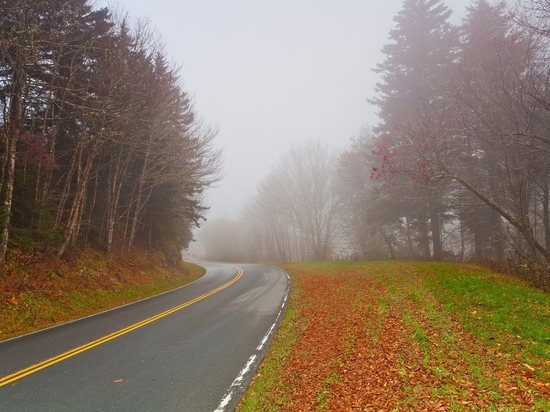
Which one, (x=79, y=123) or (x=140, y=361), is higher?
(x=79, y=123)

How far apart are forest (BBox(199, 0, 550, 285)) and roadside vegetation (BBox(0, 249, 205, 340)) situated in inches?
506

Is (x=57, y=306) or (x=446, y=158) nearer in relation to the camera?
(x=57, y=306)

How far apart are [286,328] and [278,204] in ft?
99.4

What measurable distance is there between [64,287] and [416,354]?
43.5ft

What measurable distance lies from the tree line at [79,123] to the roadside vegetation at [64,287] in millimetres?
810

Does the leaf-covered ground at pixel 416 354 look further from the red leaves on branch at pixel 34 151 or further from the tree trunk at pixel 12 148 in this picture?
the red leaves on branch at pixel 34 151

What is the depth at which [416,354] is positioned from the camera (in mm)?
6508

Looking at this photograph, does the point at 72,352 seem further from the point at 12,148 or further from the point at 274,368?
the point at 12,148

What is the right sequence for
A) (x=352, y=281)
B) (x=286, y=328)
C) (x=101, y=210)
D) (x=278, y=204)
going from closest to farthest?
(x=286, y=328), (x=352, y=281), (x=101, y=210), (x=278, y=204)

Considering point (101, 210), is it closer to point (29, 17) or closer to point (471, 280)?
point (29, 17)

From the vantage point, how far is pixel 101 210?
810 inches

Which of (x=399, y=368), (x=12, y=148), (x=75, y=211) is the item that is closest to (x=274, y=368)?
(x=399, y=368)

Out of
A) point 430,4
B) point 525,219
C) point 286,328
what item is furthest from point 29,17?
point 430,4

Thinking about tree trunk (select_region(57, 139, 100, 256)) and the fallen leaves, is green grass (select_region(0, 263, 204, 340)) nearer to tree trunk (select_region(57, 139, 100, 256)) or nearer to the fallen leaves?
tree trunk (select_region(57, 139, 100, 256))
